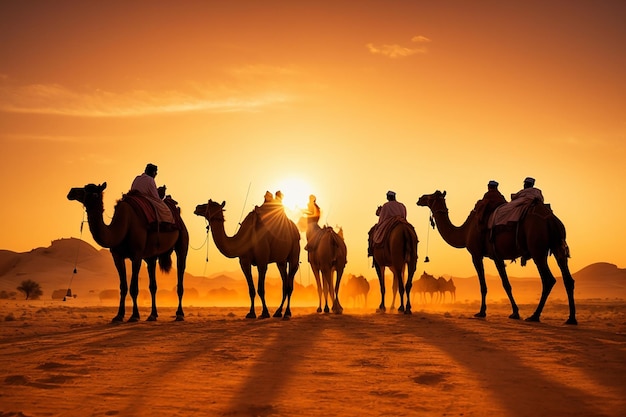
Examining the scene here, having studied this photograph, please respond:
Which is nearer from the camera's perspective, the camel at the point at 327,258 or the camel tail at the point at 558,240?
the camel tail at the point at 558,240

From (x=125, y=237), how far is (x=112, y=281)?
4250 inches

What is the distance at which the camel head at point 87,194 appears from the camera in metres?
13.0

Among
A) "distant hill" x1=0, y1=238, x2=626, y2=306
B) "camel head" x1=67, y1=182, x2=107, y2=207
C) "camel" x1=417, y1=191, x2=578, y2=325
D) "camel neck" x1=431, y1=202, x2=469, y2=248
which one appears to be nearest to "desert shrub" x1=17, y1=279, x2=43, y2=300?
"distant hill" x1=0, y1=238, x2=626, y2=306

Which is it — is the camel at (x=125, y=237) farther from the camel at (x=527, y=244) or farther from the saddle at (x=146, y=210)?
the camel at (x=527, y=244)

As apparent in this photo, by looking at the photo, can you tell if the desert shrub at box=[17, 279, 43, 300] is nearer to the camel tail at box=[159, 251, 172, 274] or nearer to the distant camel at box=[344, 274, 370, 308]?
the distant camel at box=[344, 274, 370, 308]

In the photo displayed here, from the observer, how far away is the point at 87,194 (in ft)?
42.8

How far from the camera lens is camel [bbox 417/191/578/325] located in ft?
43.7

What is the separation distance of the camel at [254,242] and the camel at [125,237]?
120 cm

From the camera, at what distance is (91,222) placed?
1304 centimetres

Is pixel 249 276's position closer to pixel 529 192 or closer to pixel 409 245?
pixel 409 245

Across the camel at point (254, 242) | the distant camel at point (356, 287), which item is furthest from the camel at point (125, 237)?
the distant camel at point (356, 287)

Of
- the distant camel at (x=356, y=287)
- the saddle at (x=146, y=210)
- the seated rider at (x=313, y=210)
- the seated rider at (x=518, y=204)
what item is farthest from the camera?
the distant camel at (x=356, y=287)

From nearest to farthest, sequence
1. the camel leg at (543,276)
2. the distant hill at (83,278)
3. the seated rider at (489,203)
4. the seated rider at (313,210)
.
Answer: the camel leg at (543,276) < the seated rider at (489,203) < the seated rider at (313,210) < the distant hill at (83,278)

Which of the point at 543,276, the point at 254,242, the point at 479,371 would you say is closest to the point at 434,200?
the point at 543,276
